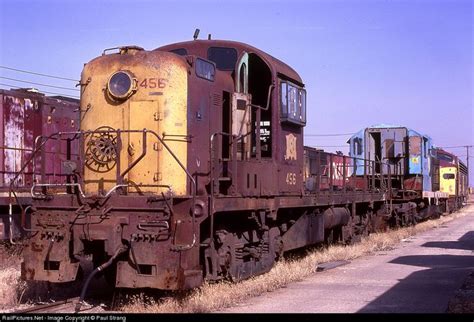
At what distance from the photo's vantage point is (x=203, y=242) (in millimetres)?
8430

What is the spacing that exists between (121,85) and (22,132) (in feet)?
22.0

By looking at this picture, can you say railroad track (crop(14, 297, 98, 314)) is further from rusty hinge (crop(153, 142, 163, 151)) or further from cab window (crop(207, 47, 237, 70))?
cab window (crop(207, 47, 237, 70))

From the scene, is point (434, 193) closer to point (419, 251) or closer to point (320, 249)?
point (419, 251)

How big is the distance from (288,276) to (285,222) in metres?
1.62

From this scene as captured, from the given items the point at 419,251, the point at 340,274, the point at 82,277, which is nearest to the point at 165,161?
the point at 82,277

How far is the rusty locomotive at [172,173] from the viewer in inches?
300

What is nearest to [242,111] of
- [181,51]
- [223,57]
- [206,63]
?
[223,57]

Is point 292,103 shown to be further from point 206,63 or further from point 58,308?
point 58,308

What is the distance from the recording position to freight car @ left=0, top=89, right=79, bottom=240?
41.0ft

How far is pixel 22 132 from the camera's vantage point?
559 inches

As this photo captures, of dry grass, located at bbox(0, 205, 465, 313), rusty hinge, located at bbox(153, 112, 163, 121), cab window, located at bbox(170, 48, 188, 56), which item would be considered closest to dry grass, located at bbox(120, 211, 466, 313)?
dry grass, located at bbox(0, 205, 465, 313)

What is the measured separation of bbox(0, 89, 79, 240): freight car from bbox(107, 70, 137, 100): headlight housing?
14.7 ft

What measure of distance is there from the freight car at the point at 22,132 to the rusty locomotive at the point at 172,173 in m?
3.83

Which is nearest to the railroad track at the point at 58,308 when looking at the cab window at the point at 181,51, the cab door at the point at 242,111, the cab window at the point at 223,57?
the cab door at the point at 242,111
